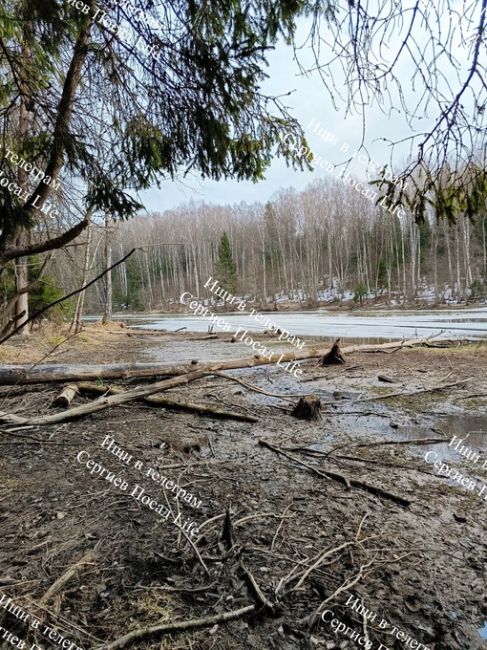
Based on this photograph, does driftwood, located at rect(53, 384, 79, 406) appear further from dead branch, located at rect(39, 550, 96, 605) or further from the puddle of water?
the puddle of water

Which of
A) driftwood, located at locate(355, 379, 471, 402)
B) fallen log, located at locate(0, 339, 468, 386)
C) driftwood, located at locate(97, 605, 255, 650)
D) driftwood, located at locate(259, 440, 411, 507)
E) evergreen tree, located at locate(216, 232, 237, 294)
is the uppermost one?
evergreen tree, located at locate(216, 232, 237, 294)

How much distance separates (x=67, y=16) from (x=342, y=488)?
4372mm

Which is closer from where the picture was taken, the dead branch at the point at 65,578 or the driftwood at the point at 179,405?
the dead branch at the point at 65,578

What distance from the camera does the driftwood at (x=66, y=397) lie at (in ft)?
17.2

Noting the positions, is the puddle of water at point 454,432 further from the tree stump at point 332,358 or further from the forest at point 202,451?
the tree stump at point 332,358

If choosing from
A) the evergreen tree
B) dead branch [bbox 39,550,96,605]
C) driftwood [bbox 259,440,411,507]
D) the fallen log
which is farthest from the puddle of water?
the evergreen tree

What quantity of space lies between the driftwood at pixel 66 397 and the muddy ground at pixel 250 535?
0.44 meters

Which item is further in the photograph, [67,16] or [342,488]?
[342,488]

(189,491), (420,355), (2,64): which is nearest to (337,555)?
(189,491)

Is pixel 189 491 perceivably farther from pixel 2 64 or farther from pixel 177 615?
pixel 2 64

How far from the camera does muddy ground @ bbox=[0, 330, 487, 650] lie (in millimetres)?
1743

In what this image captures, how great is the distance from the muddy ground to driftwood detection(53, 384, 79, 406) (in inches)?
17.4

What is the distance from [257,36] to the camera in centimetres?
285

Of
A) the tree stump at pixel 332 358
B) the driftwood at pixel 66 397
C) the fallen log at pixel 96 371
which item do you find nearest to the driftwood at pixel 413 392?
the tree stump at pixel 332 358
